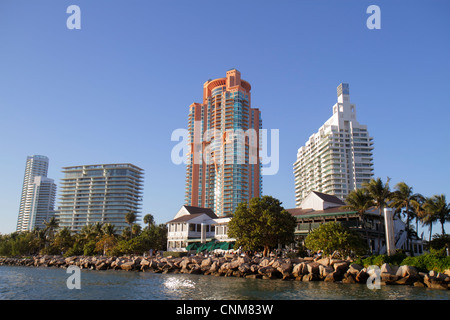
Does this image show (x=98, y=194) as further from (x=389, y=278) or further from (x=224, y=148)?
(x=389, y=278)

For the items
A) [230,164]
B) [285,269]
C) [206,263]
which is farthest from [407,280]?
[230,164]

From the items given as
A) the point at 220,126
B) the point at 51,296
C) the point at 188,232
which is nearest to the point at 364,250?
the point at 51,296

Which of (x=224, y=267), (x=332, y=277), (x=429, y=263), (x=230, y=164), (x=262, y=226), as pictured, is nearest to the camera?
(x=429, y=263)

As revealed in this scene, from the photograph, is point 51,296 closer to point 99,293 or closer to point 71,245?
point 99,293

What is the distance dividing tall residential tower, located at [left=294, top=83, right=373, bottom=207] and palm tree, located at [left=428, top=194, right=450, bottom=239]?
269 feet

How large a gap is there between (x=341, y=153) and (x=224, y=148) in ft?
159

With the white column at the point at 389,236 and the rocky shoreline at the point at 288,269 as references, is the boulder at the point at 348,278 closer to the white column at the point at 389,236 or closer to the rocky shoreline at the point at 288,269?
the rocky shoreline at the point at 288,269

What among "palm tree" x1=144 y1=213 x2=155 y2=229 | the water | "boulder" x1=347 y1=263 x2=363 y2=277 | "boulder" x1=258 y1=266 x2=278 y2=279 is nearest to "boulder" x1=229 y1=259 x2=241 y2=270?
"boulder" x1=258 y1=266 x2=278 y2=279

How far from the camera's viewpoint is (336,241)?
40062 millimetres

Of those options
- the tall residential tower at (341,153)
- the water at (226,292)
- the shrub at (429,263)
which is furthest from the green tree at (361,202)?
the tall residential tower at (341,153)

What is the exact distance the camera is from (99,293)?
2869cm

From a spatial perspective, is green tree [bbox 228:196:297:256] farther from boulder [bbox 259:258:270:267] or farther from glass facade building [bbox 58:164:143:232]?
glass facade building [bbox 58:164:143:232]

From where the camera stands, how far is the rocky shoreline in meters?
31.5
